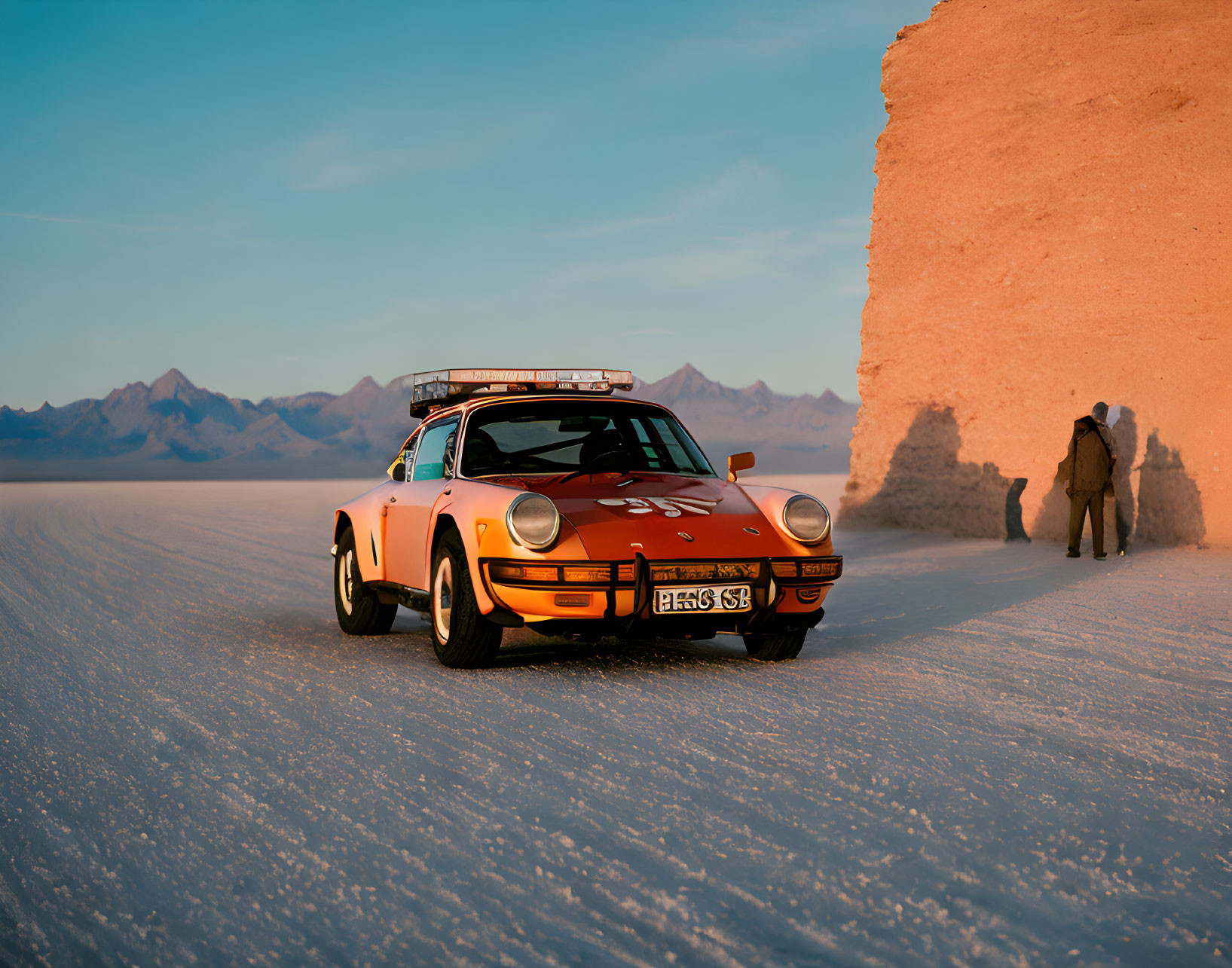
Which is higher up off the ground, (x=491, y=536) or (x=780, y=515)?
(x=780, y=515)

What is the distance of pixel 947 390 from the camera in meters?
14.6

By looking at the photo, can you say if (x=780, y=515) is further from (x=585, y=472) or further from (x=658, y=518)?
(x=585, y=472)

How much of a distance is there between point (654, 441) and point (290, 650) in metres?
2.75

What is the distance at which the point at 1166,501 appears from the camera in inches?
463

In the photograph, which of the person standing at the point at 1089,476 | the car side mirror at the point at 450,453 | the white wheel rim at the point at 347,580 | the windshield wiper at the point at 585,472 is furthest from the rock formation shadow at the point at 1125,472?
the white wheel rim at the point at 347,580

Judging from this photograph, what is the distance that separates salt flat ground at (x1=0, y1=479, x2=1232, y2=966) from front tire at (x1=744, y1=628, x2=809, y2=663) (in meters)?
0.19

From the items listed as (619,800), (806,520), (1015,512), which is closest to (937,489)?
(1015,512)

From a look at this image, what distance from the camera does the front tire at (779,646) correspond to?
6.46m

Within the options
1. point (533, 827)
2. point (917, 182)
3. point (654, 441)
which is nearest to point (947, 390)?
point (917, 182)

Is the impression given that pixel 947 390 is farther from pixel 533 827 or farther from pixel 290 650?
pixel 533 827

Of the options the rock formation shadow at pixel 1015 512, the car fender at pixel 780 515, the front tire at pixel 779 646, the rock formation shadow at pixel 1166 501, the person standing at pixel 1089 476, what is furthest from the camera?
the rock formation shadow at pixel 1015 512

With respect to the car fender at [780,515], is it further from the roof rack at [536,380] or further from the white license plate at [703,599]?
the roof rack at [536,380]

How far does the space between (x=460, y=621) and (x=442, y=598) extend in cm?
39

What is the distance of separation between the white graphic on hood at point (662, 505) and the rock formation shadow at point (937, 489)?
8532mm
